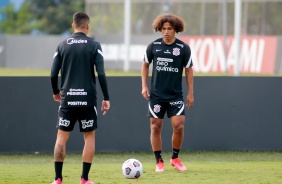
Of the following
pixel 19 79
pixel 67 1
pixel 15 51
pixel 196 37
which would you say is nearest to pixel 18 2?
pixel 67 1

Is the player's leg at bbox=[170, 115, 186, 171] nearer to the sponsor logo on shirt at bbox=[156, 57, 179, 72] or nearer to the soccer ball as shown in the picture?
the sponsor logo on shirt at bbox=[156, 57, 179, 72]

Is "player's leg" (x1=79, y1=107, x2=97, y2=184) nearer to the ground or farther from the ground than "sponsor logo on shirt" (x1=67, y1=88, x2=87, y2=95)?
nearer to the ground

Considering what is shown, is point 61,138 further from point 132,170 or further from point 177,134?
point 177,134

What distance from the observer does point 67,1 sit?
72625 millimetres

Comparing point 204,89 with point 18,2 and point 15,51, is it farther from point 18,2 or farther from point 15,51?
point 18,2

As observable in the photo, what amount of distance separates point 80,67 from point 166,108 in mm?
2179

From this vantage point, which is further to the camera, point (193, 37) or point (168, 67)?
point (193, 37)

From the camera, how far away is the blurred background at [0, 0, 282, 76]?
118ft

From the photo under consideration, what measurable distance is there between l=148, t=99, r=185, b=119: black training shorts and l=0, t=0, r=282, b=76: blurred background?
641 inches

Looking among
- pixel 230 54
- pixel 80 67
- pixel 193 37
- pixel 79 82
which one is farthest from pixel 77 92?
pixel 193 37

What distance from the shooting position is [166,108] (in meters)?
12.9

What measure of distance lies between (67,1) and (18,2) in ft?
12.3

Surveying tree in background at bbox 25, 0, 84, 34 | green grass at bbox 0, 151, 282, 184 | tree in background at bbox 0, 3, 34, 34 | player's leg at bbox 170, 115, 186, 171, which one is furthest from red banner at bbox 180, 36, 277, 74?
tree in background at bbox 25, 0, 84, 34

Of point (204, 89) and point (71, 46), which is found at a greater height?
point (71, 46)
